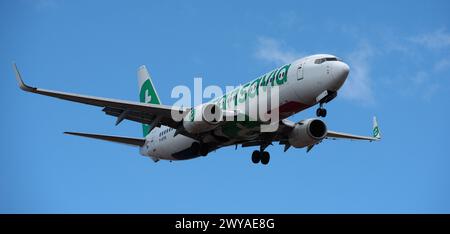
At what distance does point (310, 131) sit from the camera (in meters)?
49.0

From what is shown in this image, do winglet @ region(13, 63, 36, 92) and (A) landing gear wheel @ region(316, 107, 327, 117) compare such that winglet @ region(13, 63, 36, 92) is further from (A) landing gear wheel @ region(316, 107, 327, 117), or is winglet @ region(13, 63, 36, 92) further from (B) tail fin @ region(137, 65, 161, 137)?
(B) tail fin @ region(137, 65, 161, 137)

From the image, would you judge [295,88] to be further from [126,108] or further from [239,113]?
[126,108]

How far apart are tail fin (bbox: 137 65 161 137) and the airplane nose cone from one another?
20464 mm

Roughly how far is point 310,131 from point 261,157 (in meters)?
4.39

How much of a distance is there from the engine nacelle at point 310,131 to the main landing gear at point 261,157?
3012 mm

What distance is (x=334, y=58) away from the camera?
43.8 metres

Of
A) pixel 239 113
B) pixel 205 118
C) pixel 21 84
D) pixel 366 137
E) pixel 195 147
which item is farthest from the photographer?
pixel 366 137

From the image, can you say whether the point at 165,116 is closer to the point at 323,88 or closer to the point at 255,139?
the point at 255,139

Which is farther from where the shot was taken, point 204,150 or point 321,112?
point 204,150

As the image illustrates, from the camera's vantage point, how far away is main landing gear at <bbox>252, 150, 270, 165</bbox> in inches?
2034

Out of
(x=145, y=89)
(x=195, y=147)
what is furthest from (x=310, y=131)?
(x=145, y=89)

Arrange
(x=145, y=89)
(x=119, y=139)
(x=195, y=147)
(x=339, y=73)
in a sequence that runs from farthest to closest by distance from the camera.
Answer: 1. (x=145, y=89)
2. (x=119, y=139)
3. (x=195, y=147)
4. (x=339, y=73)
